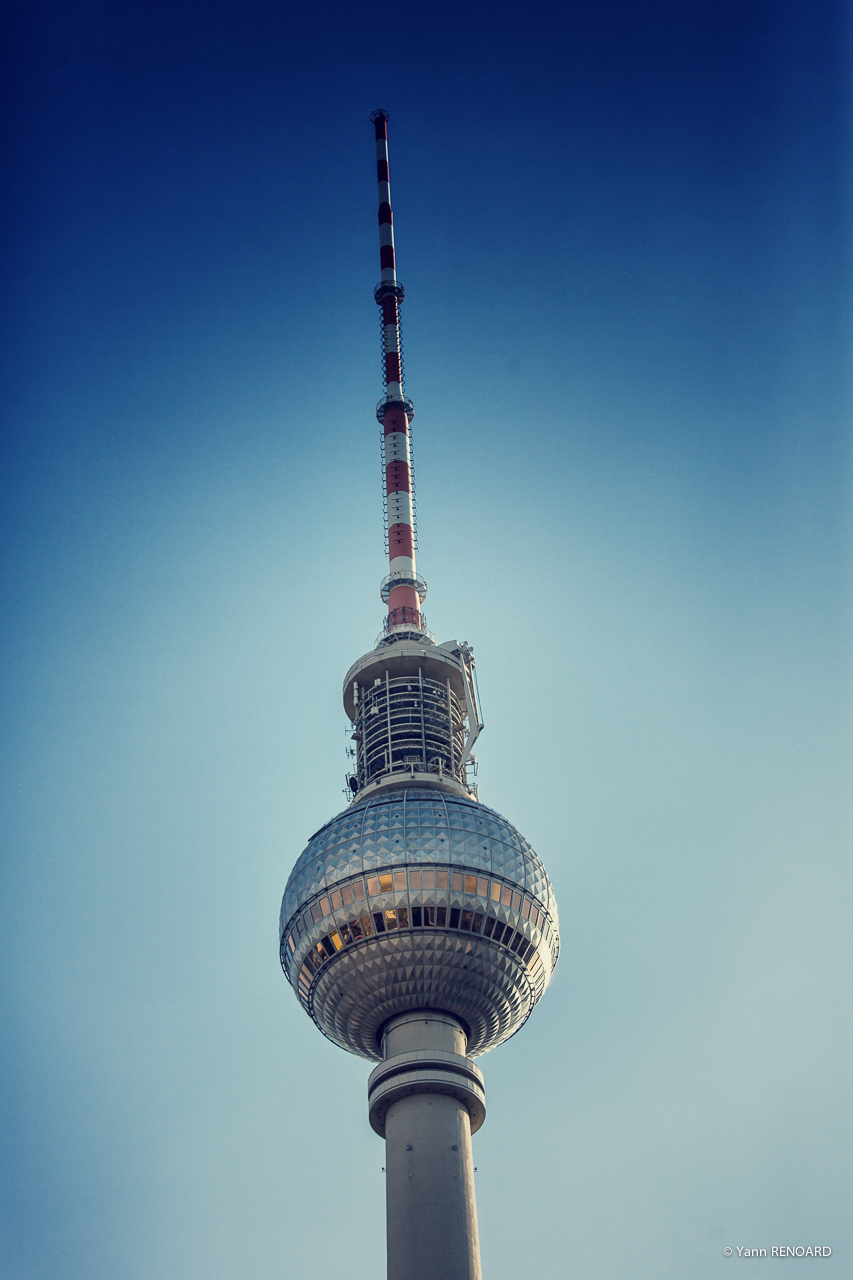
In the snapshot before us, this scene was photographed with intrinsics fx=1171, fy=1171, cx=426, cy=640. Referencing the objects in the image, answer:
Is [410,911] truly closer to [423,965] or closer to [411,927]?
[411,927]

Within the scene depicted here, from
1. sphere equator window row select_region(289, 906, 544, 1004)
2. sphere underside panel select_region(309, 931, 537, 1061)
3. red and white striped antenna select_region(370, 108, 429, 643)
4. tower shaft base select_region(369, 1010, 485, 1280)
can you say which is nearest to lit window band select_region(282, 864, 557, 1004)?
sphere equator window row select_region(289, 906, 544, 1004)

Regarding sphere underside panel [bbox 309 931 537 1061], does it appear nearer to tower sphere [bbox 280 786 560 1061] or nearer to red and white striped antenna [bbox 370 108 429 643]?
tower sphere [bbox 280 786 560 1061]

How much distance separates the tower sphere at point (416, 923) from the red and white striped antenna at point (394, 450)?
2205 cm

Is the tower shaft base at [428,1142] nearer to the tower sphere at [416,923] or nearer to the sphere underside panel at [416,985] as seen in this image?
the sphere underside panel at [416,985]

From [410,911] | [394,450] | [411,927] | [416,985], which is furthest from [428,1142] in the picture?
[394,450]

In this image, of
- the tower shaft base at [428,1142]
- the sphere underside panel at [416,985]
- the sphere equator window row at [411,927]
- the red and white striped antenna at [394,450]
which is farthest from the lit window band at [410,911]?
the red and white striped antenna at [394,450]

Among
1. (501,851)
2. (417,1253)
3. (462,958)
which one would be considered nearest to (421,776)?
(501,851)

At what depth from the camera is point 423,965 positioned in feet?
216

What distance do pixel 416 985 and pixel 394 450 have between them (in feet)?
161

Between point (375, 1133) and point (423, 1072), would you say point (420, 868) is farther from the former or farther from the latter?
point (375, 1133)

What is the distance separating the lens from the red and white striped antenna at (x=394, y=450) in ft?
301

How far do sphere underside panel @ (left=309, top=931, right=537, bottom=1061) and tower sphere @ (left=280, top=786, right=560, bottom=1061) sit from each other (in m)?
0.06

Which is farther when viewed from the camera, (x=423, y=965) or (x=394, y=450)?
(x=394, y=450)

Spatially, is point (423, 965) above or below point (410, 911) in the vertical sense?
below
